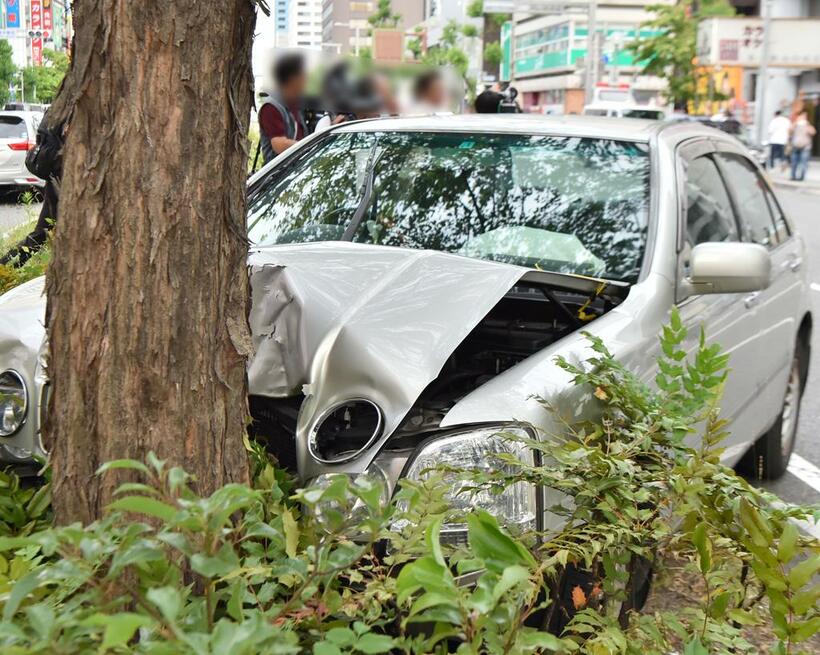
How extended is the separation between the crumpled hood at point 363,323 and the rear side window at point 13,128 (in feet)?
70.6

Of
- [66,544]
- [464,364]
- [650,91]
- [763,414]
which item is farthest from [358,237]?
[650,91]

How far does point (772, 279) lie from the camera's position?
465 cm

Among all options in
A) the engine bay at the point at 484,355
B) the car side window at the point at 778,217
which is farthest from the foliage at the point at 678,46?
the engine bay at the point at 484,355

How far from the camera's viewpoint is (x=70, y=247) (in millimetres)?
2115

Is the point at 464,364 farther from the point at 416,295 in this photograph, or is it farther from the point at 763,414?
the point at 763,414

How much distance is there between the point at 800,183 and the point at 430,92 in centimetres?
2316

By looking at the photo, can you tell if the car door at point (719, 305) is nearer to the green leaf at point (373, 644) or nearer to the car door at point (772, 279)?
the car door at point (772, 279)

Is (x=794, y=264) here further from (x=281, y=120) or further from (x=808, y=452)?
(x=281, y=120)

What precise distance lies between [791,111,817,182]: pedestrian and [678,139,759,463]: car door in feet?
80.7

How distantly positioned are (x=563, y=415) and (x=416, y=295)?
573 millimetres

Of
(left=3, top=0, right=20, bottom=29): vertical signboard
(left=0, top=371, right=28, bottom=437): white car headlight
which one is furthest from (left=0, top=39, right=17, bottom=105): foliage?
(left=0, top=371, right=28, bottom=437): white car headlight

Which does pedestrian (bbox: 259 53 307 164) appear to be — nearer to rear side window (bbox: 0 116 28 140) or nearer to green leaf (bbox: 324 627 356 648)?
green leaf (bbox: 324 627 356 648)

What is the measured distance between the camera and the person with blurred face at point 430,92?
7125mm

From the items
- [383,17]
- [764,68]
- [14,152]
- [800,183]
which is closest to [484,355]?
[14,152]
